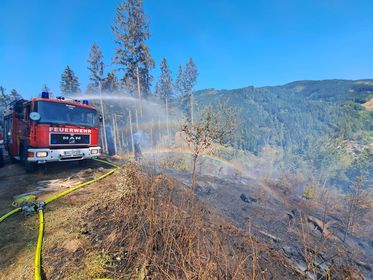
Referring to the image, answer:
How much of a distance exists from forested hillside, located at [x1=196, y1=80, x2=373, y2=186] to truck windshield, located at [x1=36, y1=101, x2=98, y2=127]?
64.6 ft

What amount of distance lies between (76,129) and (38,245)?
5.97 metres

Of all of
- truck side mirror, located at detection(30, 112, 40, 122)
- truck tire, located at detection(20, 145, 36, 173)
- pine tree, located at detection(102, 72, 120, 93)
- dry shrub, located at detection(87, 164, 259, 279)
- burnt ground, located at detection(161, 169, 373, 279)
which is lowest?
burnt ground, located at detection(161, 169, 373, 279)

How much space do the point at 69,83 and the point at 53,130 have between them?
1474 inches

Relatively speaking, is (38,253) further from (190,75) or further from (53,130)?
(190,75)

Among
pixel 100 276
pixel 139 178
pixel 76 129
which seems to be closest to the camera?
pixel 100 276

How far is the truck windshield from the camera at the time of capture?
24.7 feet

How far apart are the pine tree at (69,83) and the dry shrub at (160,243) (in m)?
41.3

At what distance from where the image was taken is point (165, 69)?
46375 millimetres

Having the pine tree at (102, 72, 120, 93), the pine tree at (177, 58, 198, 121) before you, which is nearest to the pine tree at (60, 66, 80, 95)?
the pine tree at (102, 72, 120, 93)

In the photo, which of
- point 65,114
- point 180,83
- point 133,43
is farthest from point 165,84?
point 65,114

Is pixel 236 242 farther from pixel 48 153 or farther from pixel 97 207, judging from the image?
pixel 48 153

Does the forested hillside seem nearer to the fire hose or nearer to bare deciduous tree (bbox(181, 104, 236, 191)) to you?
bare deciduous tree (bbox(181, 104, 236, 191))

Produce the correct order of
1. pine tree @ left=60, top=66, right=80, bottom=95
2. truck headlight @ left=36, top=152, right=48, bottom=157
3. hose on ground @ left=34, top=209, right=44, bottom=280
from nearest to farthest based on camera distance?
hose on ground @ left=34, top=209, right=44, bottom=280
truck headlight @ left=36, top=152, right=48, bottom=157
pine tree @ left=60, top=66, right=80, bottom=95

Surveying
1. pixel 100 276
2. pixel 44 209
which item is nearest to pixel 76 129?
pixel 44 209
